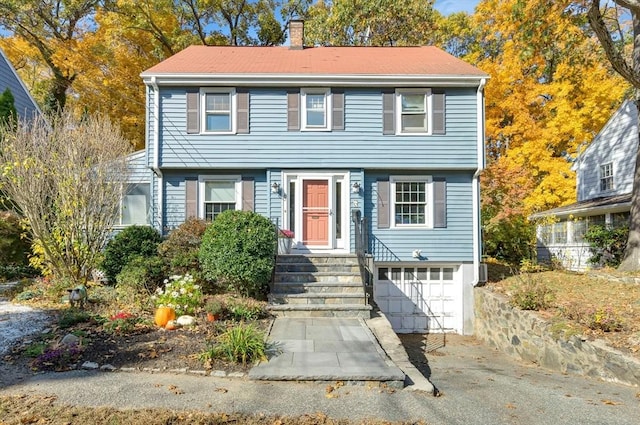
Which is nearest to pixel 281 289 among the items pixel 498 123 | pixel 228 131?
pixel 228 131

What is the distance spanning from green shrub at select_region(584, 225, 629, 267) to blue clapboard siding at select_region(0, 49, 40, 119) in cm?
1974

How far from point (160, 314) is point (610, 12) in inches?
677

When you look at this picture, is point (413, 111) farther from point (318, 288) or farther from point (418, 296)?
point (318, 288)

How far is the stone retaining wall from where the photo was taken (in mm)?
5414

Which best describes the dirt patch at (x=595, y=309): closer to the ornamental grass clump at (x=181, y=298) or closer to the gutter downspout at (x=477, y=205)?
the gutter downspout at (x=477, y=205)

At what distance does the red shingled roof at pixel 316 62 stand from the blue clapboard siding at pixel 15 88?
24.6 feet

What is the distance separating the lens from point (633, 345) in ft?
18.2

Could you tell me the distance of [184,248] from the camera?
901 centimetres

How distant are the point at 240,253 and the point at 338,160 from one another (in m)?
4.19

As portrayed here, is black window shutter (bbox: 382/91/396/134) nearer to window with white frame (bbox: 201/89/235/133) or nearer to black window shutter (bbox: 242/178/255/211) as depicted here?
black window shutter (bbox: 242/178/255/211)

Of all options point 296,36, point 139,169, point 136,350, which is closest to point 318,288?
→ point 136,350

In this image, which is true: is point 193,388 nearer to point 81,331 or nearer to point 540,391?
point 81,331

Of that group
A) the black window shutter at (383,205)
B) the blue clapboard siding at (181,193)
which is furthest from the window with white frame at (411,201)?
the blue clapboard siding at (181,193)

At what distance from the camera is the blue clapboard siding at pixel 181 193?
35.3 ft
